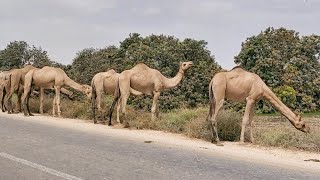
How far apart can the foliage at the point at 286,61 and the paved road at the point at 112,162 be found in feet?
102

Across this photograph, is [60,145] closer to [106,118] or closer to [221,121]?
[221,121]

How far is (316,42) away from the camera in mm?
44750

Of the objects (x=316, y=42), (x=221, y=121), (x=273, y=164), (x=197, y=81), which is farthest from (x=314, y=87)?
(x=273, y=164)

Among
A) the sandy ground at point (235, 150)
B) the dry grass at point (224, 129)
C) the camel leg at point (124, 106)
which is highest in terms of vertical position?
the camel leg at point (124, 106)

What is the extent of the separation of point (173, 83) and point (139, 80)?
4.47ft

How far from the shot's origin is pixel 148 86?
16.8 m

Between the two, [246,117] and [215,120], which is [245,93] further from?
[215,120]

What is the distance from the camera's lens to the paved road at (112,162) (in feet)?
24.7

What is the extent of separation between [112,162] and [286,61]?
3737 cm

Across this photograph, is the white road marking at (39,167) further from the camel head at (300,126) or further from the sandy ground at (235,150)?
the camel head at (300,126)

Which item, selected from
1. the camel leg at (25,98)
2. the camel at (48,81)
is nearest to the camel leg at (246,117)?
the camel at (48,81)

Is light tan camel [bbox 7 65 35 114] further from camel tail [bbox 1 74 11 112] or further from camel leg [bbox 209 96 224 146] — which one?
camel leg [bbox 209 96 224 146]

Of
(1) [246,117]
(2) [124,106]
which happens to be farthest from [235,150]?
(2) [124,106]

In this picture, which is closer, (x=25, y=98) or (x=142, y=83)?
(x=142, y=83)
